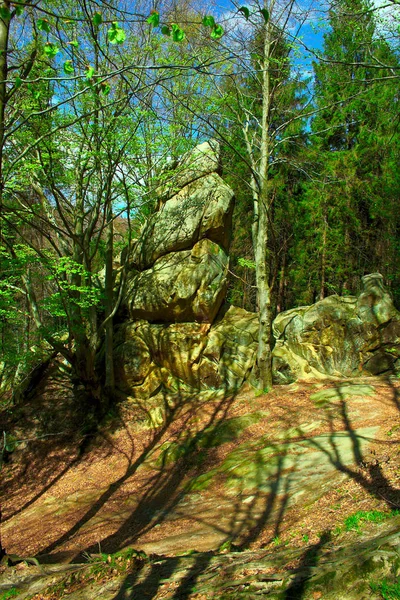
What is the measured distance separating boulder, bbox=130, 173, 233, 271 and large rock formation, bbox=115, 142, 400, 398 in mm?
34

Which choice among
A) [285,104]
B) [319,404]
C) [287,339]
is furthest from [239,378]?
[285,104]

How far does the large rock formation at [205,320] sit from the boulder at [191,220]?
0.11 ft

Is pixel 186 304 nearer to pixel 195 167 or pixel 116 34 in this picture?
pixel 195 167

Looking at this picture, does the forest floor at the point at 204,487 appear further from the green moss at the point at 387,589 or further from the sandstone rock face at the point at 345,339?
the sandstone rock face at the point at 345,339

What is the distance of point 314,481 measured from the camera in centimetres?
609

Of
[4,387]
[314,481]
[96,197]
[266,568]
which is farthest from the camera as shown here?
[4,387]

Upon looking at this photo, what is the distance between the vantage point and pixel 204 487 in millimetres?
7770

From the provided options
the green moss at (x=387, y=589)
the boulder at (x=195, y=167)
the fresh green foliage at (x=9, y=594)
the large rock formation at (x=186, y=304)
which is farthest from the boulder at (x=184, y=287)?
the green moss at (x=387, y=589)

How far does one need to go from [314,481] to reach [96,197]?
30.7 ft

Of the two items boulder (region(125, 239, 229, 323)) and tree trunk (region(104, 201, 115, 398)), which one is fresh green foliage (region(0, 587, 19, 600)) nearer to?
tree trunk (region(104, 201, 115, 398))

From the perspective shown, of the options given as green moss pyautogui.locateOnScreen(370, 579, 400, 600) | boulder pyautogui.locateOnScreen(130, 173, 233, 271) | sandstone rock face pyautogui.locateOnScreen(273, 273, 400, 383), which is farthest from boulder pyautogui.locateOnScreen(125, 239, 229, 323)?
green moss pyautogui.locateOnScreen(370, 579, 400, 600)

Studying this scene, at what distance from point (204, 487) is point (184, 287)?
21.2ft

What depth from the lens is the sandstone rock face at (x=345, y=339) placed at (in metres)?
11.5

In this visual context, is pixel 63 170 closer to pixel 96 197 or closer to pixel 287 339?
pixel 96 197
